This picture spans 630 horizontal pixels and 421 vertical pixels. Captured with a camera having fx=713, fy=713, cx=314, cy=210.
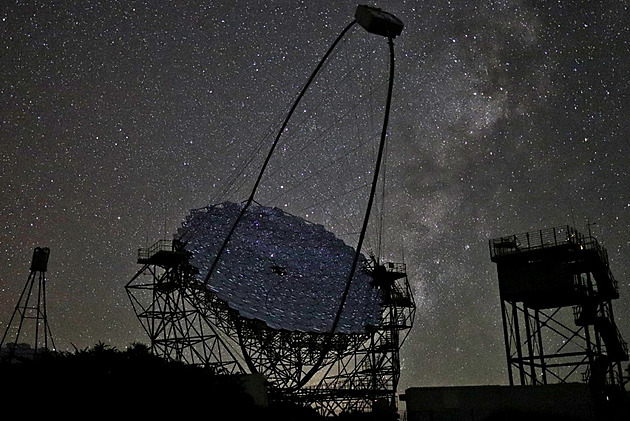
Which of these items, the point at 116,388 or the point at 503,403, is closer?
the point at 116,388

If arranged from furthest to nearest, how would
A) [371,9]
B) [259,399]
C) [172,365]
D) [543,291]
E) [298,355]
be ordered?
[543,291], [298,355], [259,399], [371,9], [172,365]

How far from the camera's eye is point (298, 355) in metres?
28.0

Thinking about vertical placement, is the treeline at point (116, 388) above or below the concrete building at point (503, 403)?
below

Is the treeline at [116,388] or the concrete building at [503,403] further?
the concrete building at [503,403]

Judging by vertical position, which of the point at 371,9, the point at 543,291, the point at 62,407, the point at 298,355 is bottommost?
the point at 62,407

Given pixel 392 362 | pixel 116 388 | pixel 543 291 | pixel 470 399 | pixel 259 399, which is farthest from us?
pixel 392 362

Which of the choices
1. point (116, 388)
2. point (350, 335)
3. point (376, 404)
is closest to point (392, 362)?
point (376, 404)

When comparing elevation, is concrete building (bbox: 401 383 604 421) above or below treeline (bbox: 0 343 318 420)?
above

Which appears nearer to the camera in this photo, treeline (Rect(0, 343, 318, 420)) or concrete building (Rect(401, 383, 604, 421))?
treeline (Rect(0, 343, 318, 420))

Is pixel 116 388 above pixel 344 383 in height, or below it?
below

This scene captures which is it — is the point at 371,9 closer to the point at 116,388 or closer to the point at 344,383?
the point at 116,388

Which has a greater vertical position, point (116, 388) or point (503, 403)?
point (503, 403)

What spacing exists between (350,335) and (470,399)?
5463 millimetres

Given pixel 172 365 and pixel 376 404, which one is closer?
pixel 172 365
